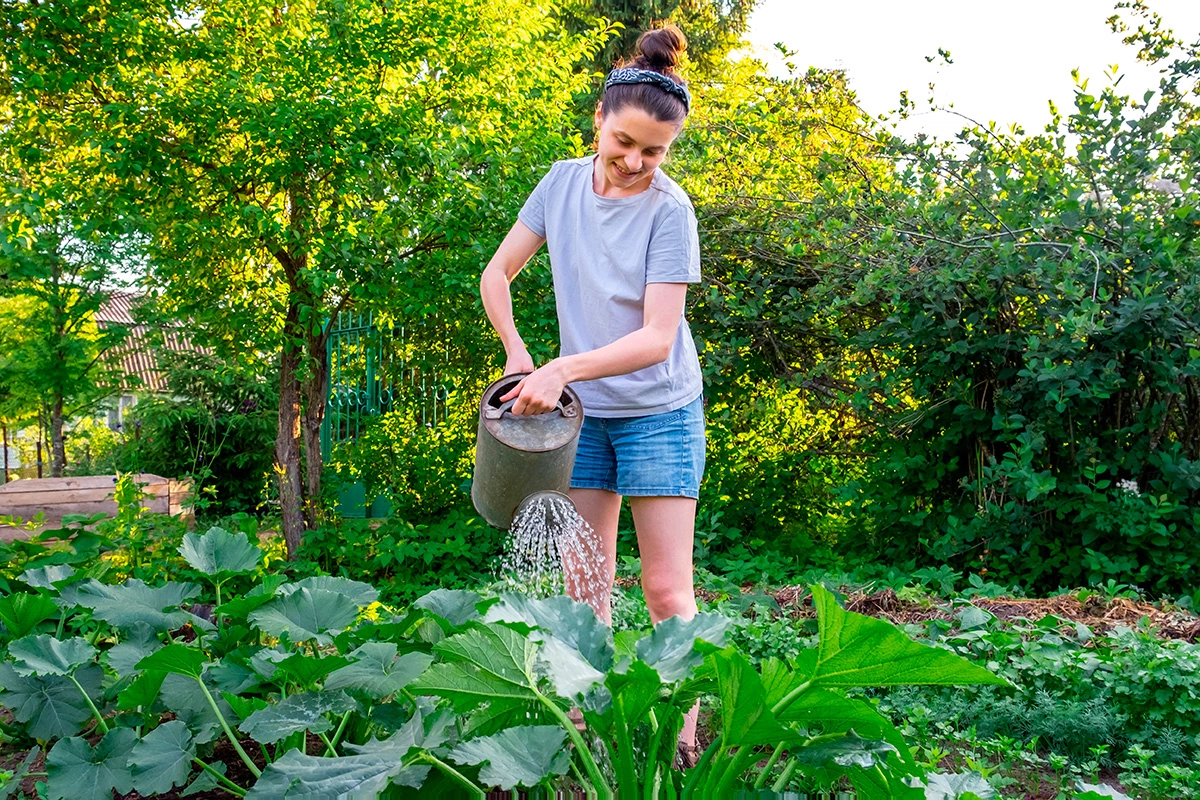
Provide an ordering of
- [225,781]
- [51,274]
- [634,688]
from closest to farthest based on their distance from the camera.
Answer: [634,688], [225,781], [51,274]

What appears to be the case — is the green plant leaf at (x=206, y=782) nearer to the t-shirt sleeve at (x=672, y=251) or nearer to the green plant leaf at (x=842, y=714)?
the green plant leaf at (x=842, y=714)

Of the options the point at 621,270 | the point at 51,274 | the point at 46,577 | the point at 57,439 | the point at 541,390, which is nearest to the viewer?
the point at 541,390

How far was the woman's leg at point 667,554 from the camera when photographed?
6.68 ft

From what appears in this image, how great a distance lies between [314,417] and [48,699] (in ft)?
10.9

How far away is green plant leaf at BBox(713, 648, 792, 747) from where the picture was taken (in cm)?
131

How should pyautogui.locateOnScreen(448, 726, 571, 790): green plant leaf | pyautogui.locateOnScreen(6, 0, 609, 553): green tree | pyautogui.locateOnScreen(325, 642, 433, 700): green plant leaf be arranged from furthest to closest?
pyautogui.locateOnScreen(6, 0, 609, 553): green tree, pyautogui.locateOnScreen(325, 642, 433, 700): green plant leaf, pyautogui.locateOnScreen(448, 726, 571, 790): green plant leaf

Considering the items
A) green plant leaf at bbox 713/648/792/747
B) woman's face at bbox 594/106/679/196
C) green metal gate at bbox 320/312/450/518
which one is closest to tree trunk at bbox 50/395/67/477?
green metal gate at bbox 320/312/450/518

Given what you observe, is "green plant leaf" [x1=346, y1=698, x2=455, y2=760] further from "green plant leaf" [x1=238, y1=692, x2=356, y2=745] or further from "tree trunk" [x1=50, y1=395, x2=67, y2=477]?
"tree trunk" [x1=50, y1=395, x2=67, y2=477]

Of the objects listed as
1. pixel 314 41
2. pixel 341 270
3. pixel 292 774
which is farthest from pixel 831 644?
pixel 314 41

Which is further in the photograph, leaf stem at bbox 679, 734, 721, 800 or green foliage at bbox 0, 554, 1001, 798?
leaf stem at bbox 679, 734, 721, 800

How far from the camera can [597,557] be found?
2119 millimetres

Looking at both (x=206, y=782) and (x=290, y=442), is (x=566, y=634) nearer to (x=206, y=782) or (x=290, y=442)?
(x=206, y=782)

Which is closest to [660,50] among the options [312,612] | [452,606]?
[452,606]

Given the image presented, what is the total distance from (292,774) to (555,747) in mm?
347
